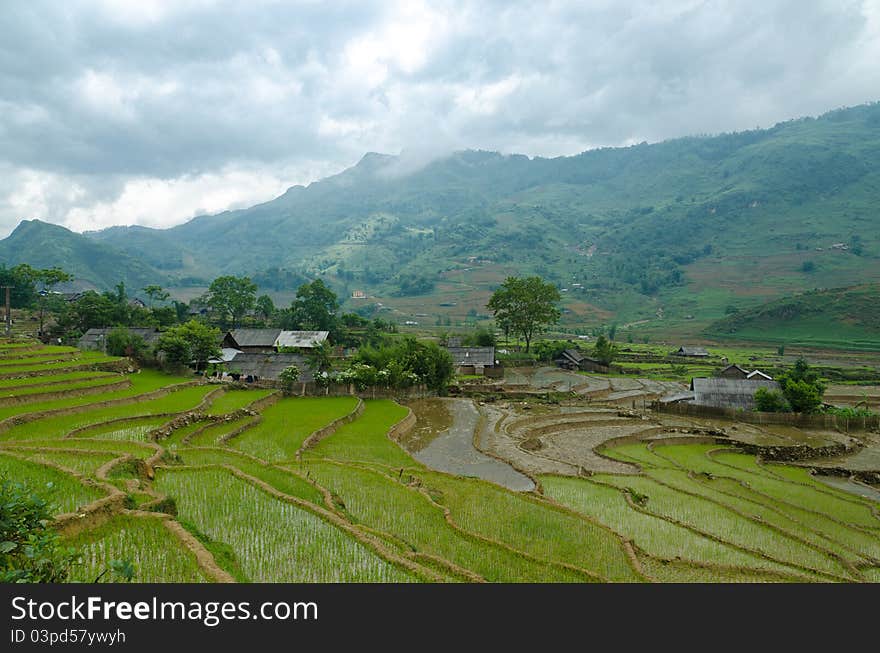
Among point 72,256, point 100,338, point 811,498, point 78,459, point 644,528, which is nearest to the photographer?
point 78,459

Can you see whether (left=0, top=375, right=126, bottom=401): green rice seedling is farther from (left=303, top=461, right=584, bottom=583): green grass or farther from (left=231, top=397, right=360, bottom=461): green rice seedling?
(left=303, top=461, right=584, bottom=583): green grass

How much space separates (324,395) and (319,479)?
72.9 ft

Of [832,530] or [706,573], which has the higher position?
[706,573]

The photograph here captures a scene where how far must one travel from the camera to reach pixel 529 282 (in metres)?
74.6

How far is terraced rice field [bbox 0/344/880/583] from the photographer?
9.94 m

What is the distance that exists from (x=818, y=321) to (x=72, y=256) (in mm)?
216628

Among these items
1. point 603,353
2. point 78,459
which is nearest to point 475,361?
point 603,353

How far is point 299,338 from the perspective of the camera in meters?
60.1

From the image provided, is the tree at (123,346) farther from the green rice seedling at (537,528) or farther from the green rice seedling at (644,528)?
the green rice seedling at (644,528)

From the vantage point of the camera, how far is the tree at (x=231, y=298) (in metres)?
81.2

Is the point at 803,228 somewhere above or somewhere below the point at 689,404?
above

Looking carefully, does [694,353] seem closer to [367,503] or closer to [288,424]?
[288,424]
